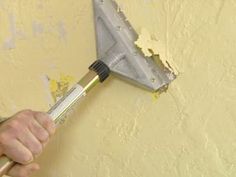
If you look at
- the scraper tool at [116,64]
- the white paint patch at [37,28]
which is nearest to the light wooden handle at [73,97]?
the scraper tool at [116,64]

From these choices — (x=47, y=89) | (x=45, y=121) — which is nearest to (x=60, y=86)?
(x=47, y=89)

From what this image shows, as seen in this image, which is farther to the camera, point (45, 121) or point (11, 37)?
point (11, 37)

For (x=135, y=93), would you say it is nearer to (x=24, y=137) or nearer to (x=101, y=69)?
(x=101, y=69)

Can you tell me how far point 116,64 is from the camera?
602mm

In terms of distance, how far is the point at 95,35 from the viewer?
63 centimetres

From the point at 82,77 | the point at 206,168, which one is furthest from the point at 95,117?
the point at 206,168

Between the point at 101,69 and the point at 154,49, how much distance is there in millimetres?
81

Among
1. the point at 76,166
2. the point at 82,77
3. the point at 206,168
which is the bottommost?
the point at 206,168

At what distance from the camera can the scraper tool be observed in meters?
0.59

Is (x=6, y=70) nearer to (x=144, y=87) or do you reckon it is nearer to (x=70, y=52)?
(x=70, y=52)

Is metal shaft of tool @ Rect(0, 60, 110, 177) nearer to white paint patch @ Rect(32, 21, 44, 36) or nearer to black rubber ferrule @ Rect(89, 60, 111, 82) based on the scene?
black rubber ferrule @ Rect(89, 60, 111, 82)

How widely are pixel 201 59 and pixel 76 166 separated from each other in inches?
10.7

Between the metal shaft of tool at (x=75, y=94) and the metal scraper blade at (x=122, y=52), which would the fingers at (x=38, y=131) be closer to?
the metal shaft of tool at (x=75, y=94)

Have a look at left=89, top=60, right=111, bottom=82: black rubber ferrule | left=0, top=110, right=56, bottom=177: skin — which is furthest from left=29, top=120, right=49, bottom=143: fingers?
left=89, top=60, right=111, bottom=82: black rubber ferrule
